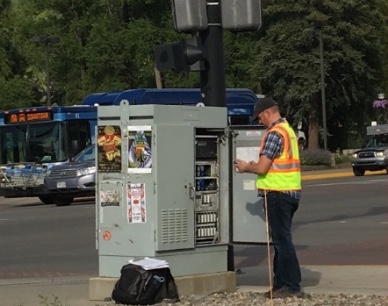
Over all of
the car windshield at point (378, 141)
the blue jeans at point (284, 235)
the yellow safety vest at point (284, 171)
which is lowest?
the blue jeans at point (284, 235)

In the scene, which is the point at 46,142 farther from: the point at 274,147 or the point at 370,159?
the point at 274,147

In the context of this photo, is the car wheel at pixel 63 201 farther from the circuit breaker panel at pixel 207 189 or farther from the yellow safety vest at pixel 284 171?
the yellow safety vest at pixel 284 171

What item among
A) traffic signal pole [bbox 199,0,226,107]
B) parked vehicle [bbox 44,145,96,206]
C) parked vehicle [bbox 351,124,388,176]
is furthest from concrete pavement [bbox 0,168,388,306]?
parked vehicle [bbox 351,124,388,176]

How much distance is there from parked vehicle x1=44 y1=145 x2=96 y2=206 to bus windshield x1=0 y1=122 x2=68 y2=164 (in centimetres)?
114

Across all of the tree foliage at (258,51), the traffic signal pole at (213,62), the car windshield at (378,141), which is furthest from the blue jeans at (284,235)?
the tree foliage at (258,51)

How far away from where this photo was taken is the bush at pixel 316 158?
→ 155 ft

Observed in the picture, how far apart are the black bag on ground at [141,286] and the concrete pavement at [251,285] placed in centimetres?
48

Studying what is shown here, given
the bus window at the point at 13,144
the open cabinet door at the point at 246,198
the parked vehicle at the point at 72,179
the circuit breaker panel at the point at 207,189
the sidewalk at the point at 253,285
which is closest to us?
the circuit breaker panel at the point at 207,189

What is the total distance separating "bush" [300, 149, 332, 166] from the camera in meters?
47.4

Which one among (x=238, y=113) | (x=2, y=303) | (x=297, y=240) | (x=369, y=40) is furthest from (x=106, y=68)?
(x=2, y=303)

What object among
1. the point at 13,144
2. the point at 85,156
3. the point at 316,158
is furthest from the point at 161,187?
the point at 316,158

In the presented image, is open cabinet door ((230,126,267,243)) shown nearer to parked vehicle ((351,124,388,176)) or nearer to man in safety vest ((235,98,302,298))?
man in safety vest ((235,98,302,298))

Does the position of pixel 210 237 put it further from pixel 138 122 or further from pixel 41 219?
pixel 41 219

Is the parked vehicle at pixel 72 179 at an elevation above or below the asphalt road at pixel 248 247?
above
